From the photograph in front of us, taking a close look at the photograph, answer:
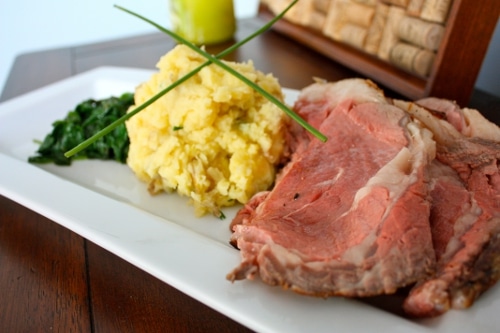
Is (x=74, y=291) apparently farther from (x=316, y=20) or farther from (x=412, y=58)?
(x=316, y=20)

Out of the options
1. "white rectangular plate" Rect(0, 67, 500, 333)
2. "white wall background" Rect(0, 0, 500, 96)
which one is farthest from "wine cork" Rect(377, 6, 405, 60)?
"white wall background" Rect(0, 0, 500, 96)

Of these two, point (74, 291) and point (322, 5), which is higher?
point (322, 5)

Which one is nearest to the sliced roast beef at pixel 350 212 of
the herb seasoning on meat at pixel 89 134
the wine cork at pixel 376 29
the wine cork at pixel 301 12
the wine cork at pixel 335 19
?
the herb seasoning on meat at pixel 89 134

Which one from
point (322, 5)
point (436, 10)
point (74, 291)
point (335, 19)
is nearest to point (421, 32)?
point (436, 10)

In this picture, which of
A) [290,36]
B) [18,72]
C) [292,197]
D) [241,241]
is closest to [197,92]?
[292,197]

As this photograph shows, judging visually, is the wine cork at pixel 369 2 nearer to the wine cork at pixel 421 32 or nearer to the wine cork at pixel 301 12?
the wine cork at pixel 421 32

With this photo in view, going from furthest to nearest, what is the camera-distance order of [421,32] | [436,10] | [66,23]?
[66,23]
[421,32]
[436,10]

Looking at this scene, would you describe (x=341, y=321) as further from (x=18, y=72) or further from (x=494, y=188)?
(x=18, y=72)

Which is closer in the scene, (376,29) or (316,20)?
(376,29)
